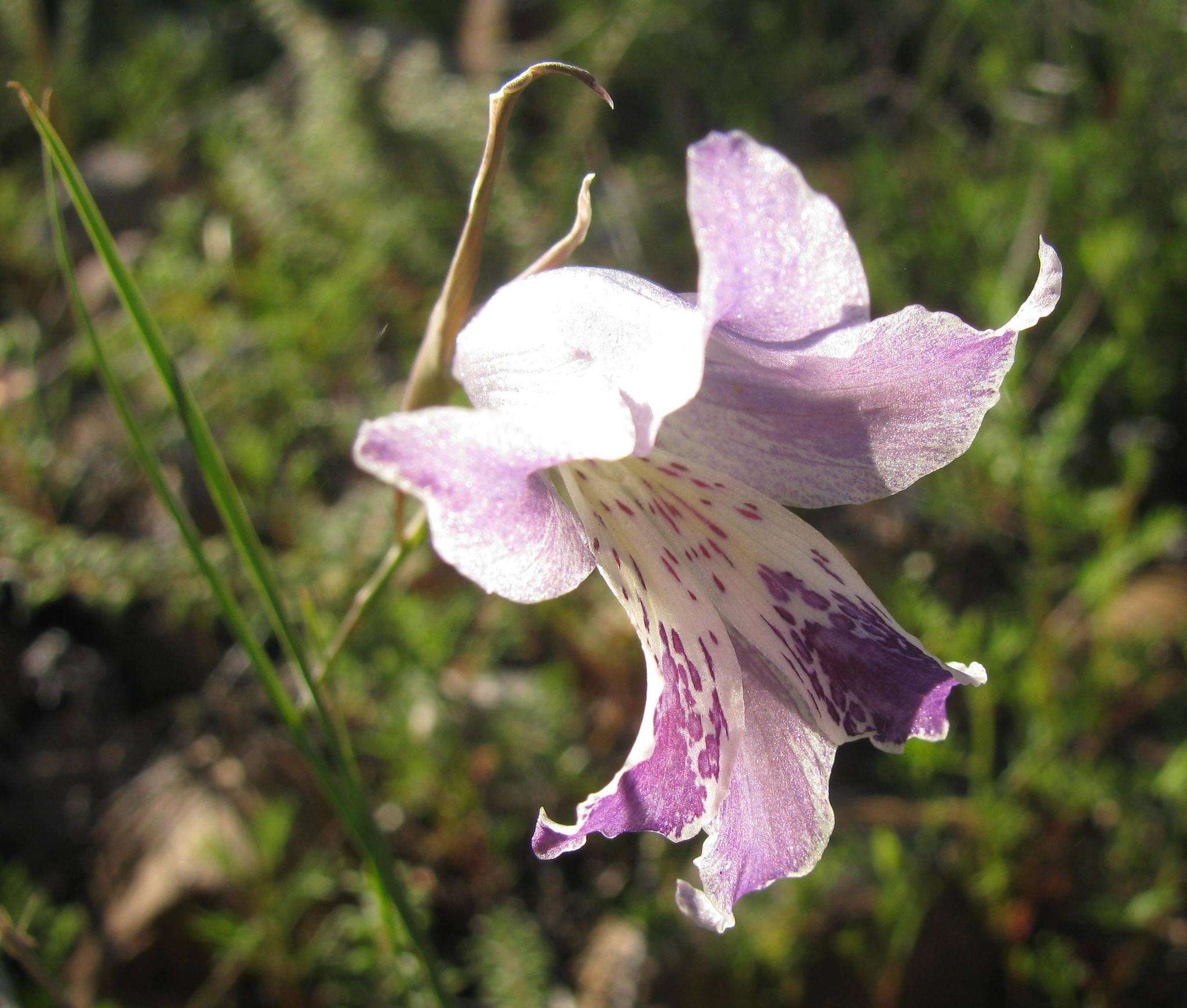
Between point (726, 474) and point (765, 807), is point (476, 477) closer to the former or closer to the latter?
point (726, 474)

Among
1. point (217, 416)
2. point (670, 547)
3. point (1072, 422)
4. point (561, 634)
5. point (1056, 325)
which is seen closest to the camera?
point (670, 547)

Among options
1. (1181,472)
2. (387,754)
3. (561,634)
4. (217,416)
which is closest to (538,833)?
(387,754)

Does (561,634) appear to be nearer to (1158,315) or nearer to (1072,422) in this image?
(1072,422)

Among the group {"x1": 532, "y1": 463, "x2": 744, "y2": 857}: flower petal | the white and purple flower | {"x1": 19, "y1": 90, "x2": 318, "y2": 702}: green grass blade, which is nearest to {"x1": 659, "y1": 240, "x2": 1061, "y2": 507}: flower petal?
the white and purple flower

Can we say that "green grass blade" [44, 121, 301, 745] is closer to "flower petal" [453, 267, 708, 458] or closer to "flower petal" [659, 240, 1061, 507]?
"flower petal" [453, 267, 708, 458]

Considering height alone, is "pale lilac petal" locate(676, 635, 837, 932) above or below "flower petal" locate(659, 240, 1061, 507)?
below

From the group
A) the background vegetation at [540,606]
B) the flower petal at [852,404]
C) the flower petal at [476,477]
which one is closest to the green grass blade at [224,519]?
the background vegetation at [540,606]

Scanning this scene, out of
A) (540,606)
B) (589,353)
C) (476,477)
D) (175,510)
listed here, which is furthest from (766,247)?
(540,606)
